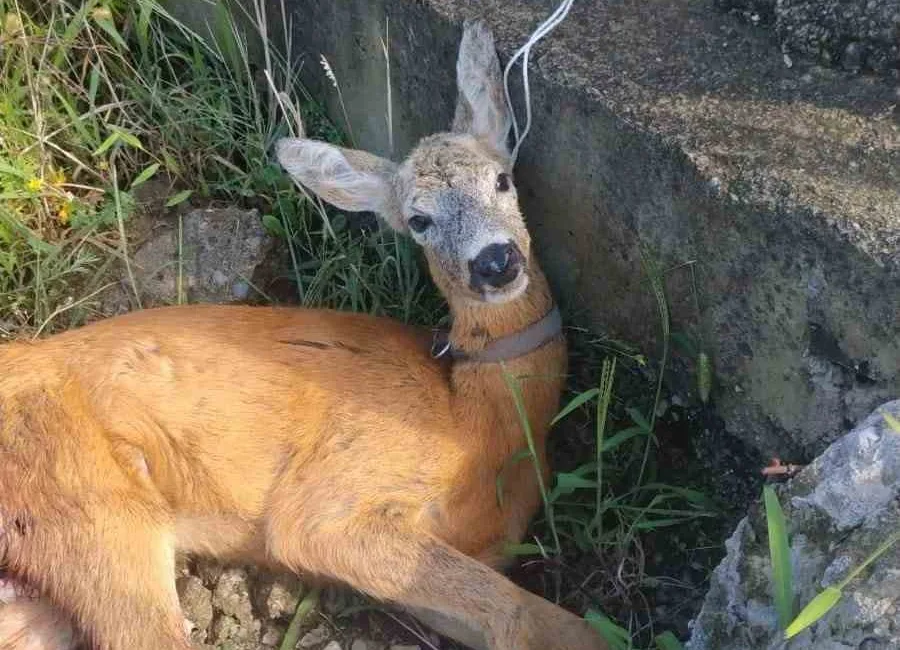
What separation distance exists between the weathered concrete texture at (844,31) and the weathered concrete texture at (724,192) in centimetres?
6

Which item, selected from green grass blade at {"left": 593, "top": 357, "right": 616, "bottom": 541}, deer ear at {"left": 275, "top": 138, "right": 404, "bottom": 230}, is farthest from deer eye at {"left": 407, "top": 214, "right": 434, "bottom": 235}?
green grass blade at {"left": 593, "top": 357, "right": 616, "bottom": 541}

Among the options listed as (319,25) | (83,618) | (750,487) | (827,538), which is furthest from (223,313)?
(827,538)

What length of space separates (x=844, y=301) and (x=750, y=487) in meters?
0.76

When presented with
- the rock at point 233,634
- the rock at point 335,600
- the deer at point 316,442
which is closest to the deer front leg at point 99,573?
the deer at point 316,442

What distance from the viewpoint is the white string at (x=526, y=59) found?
3.64 m

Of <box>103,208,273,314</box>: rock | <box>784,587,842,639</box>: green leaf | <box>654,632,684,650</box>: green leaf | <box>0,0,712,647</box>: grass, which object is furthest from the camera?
<box>103,208,273,314</box>: rock

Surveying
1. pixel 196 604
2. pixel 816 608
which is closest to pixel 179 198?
pixel 196 604

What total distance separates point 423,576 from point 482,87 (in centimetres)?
160

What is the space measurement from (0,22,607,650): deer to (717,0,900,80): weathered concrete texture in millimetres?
943

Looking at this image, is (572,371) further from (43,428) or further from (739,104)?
(43,428)

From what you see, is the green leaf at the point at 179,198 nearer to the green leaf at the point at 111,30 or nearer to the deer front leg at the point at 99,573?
the green leaf at the point at 111,30

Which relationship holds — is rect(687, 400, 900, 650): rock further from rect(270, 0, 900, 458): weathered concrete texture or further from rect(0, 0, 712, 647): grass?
rect(0, 0, 712, 647): grass

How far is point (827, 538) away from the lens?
248 centimetres

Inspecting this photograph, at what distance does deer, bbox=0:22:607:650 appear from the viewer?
341 cm
